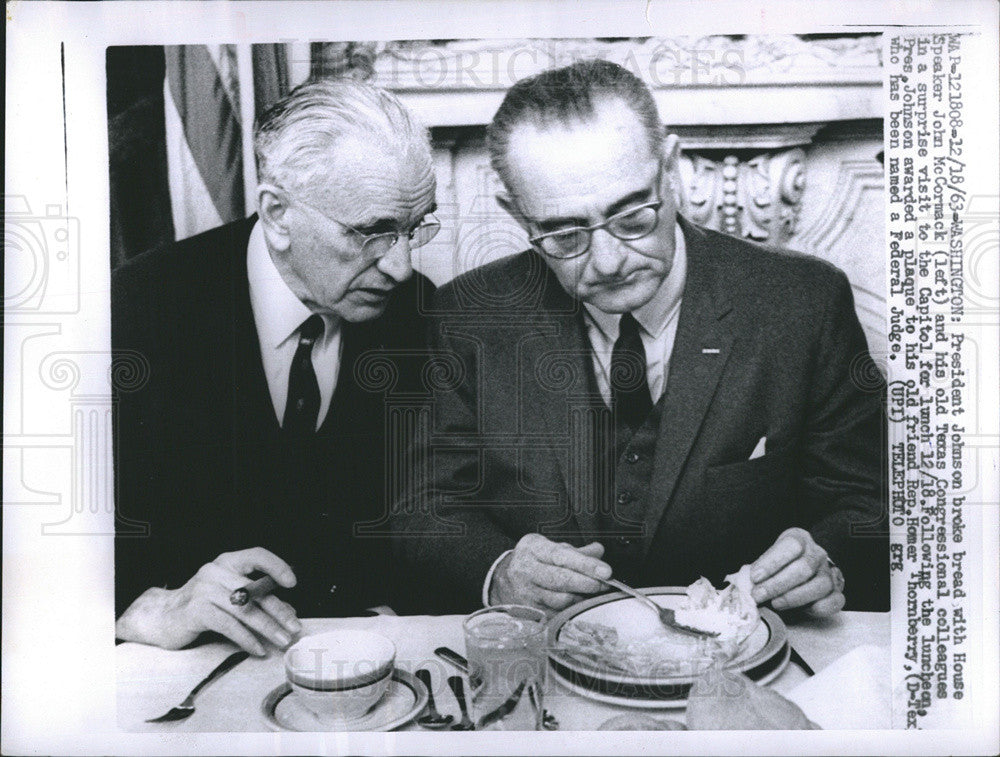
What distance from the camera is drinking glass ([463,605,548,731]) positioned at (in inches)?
59.4

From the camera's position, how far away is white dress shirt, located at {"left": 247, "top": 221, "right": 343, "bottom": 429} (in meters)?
1.57

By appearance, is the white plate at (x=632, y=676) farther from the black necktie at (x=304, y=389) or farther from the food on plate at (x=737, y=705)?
the black necktie at (x=304, y=389)

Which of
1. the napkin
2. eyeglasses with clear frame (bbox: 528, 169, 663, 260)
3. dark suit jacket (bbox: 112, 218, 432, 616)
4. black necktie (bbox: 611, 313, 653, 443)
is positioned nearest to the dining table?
the napkin

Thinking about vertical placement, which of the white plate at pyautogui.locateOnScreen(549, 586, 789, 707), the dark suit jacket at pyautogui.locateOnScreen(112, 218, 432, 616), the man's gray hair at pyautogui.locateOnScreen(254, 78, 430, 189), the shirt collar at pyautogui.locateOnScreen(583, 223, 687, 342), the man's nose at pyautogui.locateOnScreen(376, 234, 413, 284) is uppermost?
the man's gray hair at pyautogui.locateOnScreen(254, 78, 430, 189)

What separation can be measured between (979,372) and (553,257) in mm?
766

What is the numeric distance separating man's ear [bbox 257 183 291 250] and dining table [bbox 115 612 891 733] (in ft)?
2.18

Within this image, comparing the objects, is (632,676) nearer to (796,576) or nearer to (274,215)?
(796,576)

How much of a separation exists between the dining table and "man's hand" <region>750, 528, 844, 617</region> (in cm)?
4

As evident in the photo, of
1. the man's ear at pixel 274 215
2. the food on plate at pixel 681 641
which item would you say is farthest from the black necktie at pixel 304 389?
the food on plate at pixel 681 641

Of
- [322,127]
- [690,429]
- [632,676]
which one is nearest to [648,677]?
[632,676]

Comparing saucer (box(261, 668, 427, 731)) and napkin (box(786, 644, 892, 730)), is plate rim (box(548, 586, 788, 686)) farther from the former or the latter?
saucer (box(261, 668, 427, 731))

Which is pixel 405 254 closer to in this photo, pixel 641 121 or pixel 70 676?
pixel 641 121

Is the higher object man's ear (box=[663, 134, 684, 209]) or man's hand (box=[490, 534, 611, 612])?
man's ear (box=[663, 134, 684, 209])

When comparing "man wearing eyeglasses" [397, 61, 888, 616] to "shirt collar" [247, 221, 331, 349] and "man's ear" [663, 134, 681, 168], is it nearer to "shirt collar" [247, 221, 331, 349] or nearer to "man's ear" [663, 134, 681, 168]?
"man's ear" [663, 134, 681, 168]
